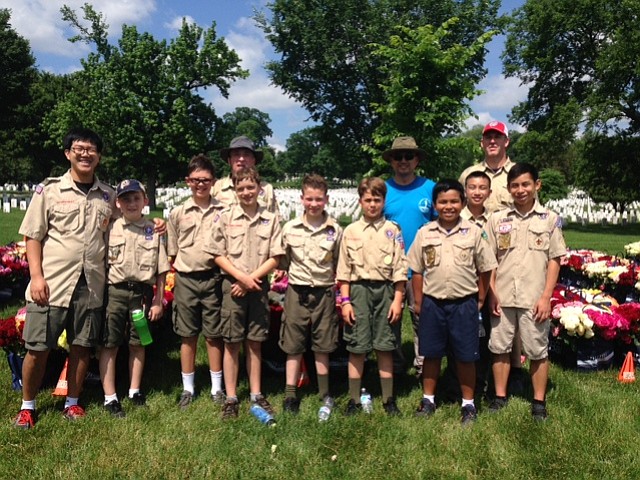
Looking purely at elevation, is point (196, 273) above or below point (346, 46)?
below

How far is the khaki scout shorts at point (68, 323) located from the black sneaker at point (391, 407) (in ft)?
7.35

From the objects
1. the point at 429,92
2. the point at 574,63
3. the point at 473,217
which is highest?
the point at 574,63

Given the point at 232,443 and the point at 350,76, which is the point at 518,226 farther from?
the point at 350,76

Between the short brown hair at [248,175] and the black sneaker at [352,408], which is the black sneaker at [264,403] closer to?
the black sneaker at [352,408]

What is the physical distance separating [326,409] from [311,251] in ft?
3.97

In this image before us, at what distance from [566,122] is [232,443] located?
25329 mm

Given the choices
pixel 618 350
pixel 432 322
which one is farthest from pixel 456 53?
pixel 432 322

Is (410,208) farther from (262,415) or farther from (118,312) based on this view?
(118,312)

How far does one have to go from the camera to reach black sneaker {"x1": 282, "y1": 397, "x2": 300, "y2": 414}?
3.98 metres

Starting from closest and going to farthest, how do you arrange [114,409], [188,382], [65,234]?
1. [65,234]
2. [114,409]
3. [188,382]

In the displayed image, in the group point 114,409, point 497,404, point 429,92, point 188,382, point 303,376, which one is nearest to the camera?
point 114,409

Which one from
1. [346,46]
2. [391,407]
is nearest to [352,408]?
[391,407]

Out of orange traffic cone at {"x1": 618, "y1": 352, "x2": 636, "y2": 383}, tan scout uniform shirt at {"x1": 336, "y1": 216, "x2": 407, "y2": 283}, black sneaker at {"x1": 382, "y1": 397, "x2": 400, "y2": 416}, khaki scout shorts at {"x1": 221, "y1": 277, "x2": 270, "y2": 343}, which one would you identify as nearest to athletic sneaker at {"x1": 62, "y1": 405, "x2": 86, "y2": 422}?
khaki scout shorts at {"x1": 221, "y1": 277, "x2": 270, "y2": 343}

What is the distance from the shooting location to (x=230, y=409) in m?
3.90
